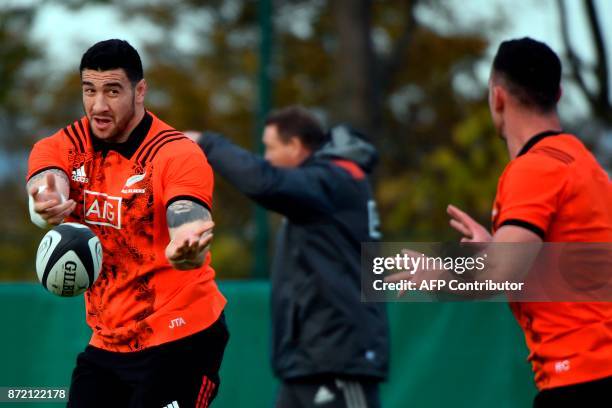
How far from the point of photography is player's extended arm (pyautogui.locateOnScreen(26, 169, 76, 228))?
4.79 meters

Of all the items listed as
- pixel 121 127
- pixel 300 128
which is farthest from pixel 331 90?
pixel 121 127

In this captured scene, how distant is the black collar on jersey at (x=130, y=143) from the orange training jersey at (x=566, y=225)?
5.55 ft

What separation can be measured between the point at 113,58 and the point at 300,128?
2.48m

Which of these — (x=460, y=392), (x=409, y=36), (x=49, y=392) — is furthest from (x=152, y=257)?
(x=409, y=36)

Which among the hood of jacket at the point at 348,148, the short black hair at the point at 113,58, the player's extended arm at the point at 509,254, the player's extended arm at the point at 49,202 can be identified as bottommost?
the player's extended arm at the point at 509,254

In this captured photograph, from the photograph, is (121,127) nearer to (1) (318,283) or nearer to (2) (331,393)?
(1) (318,283)

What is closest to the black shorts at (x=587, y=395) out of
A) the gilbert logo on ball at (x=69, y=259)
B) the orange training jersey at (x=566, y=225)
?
the orange training jersey at (x=566, y=225)

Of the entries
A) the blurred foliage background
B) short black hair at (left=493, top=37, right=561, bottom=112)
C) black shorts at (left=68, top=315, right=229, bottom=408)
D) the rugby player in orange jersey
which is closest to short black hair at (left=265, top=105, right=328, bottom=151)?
the rugby player in orange jersey

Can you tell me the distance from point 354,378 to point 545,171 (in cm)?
275

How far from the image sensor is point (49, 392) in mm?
8055

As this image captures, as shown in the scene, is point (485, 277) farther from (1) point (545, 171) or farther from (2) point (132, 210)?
(2) point (132, 210)

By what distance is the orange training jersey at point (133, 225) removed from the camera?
16.6 ft

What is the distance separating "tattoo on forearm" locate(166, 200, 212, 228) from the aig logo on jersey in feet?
1.30

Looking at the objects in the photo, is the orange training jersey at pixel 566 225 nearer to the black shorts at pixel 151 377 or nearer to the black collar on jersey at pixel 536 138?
the black collar on jersey at pixel 536 138
